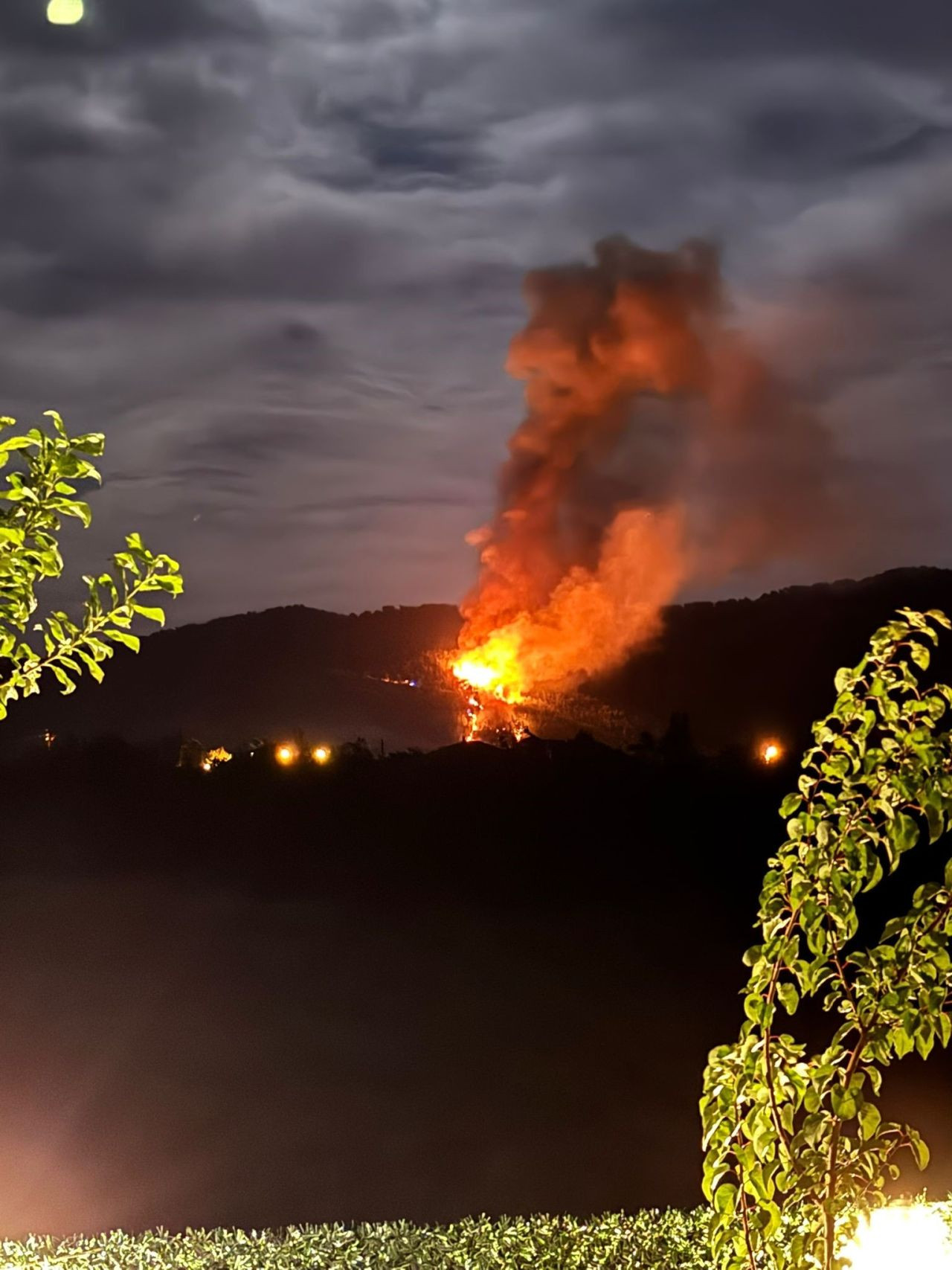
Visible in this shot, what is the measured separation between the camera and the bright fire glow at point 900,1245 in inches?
103

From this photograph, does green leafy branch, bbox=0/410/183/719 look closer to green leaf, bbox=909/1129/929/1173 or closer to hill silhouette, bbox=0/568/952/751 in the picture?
green leaf, bbox=909/1129/929/1173

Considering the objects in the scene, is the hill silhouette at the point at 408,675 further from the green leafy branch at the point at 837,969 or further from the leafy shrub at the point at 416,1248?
the green leafy branch at the point at 837,969

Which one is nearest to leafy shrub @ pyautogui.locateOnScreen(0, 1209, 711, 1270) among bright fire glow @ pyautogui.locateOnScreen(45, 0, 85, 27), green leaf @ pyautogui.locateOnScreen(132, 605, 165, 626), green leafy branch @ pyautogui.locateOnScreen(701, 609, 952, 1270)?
green leafy branch @ pyautogui.locateOnScreen(701, 609, 952, 1270)

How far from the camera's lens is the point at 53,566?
228 centimetres

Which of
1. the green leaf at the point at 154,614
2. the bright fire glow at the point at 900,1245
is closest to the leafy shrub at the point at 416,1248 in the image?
the bright fire glow at the point at 900,1245

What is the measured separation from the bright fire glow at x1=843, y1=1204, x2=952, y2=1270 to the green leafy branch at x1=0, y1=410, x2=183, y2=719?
1809mm

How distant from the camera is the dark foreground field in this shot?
5.80 metres

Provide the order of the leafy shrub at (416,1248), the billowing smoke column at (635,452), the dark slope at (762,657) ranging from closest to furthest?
the leafy shrub at (416,1248) → the billowing smoke column at (635,452) → the dark slope at (762,657)

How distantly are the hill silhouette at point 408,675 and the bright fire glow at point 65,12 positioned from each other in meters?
4.95

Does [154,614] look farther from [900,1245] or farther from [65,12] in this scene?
[65,12]

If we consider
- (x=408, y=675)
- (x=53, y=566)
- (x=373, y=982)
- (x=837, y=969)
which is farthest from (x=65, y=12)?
(x=837, y=969)

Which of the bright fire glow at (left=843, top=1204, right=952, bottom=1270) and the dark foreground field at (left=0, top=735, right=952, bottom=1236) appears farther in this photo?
the dark foreground field at (left=0, top=735, right=952, bottom=1236)

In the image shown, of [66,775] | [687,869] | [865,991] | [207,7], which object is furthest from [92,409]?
[865,991]

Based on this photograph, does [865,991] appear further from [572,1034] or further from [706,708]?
[706,708]
